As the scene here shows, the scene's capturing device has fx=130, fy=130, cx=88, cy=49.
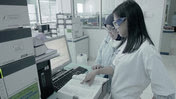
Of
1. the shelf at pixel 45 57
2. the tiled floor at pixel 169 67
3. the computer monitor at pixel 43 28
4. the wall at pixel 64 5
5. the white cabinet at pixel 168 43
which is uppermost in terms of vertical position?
the wall at pixel 64 5

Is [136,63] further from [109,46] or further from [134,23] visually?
[109,46]

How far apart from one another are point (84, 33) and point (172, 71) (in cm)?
246

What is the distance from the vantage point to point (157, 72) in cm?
76

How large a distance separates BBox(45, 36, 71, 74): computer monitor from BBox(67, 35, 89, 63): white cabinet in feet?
5.99

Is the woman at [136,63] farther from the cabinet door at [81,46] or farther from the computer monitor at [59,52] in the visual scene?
the cabinet door at [81,46]

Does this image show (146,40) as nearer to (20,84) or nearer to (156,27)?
(20,84)

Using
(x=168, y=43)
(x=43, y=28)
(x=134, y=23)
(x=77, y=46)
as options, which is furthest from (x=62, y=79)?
(x=168, y=43)

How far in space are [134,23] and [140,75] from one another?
1.15 ft

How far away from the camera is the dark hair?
2.76 feet

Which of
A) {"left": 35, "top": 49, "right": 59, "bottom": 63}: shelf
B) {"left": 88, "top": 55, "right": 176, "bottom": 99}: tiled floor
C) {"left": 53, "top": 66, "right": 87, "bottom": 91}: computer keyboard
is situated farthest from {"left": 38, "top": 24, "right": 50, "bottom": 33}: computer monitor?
{"left": 35, "top": 49, "right": 59, "bottom": 63}: shelf

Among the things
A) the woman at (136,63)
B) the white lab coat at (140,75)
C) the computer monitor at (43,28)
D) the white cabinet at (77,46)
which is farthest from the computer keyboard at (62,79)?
the computer monitor at (43,28)

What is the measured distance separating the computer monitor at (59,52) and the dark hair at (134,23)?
638mm

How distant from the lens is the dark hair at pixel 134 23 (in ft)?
2.76

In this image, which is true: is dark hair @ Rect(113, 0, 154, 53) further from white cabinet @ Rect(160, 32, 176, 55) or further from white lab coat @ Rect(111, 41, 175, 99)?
white cabinet @ Rect(160, 32, 176, 55)
